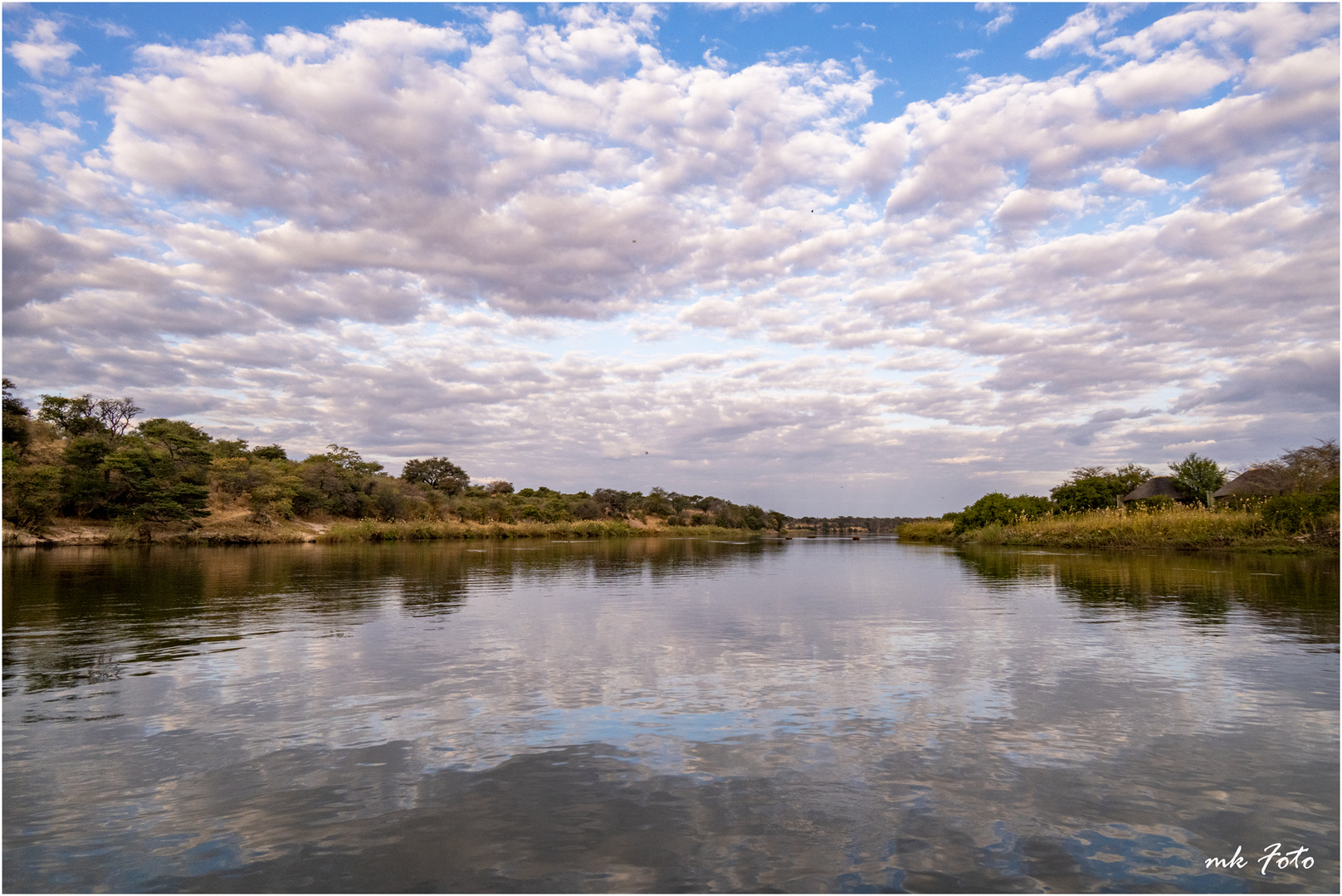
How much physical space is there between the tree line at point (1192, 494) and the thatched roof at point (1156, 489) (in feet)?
1.14

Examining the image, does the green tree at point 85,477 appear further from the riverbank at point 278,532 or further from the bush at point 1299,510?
the bush at point 1299,510

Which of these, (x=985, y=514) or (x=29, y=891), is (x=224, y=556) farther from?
(x=985, y=514)

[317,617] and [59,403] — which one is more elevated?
[59,403]

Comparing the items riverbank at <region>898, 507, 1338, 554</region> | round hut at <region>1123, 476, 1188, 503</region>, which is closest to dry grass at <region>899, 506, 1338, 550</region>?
riverbank at <region>898, 507, 1338, 554</region>

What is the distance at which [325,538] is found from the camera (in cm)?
7288

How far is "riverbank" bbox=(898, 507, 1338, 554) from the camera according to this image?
34.0 metres

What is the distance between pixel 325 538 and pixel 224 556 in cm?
3158

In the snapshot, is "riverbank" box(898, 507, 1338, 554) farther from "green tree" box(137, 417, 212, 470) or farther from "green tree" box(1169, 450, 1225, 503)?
"green tree" box(137, 417, 212, 470)

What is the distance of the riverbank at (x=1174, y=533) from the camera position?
34.0 metres

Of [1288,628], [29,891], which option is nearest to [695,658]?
[29,891]

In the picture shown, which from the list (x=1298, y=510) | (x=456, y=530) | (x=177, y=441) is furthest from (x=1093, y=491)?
(x=177, y=441)

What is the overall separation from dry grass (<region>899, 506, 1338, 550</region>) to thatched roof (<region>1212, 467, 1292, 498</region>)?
21.3ft

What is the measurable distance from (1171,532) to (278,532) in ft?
247
